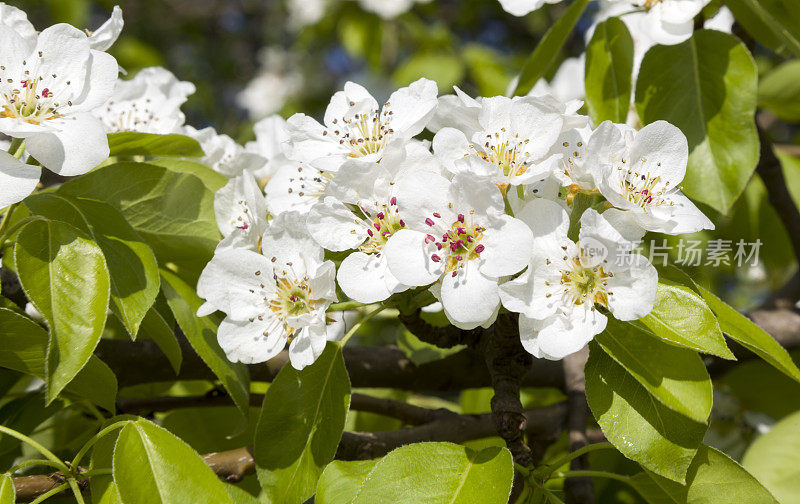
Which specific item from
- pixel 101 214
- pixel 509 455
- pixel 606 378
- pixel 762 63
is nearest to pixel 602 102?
pixel 606 378

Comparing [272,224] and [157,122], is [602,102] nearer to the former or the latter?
[272,224]

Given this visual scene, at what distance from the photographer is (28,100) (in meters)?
1.19

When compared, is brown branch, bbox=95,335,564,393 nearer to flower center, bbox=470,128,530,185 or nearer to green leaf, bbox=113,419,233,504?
green leaf, bbox=113,419,233,504

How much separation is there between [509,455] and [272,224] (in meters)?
0.49

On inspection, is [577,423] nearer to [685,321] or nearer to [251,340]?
[685,321]

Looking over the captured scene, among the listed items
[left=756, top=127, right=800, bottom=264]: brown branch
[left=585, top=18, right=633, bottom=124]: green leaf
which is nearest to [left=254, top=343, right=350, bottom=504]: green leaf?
[left=585, top=18, right=633, bottom=124]: green leaf

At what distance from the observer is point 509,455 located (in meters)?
1.13

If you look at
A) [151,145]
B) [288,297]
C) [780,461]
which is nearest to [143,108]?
[151,145]

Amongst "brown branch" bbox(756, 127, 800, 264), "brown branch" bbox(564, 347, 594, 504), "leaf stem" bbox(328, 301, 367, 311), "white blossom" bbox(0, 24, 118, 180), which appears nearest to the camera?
"white blossom" bbox(0, 24, 118, 180)

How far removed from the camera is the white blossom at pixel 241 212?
1.28m

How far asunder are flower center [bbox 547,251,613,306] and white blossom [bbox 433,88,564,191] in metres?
0.13

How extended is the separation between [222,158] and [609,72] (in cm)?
83

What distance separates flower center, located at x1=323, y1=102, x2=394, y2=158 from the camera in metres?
1.26

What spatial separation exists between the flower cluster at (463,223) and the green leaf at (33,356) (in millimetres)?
203
